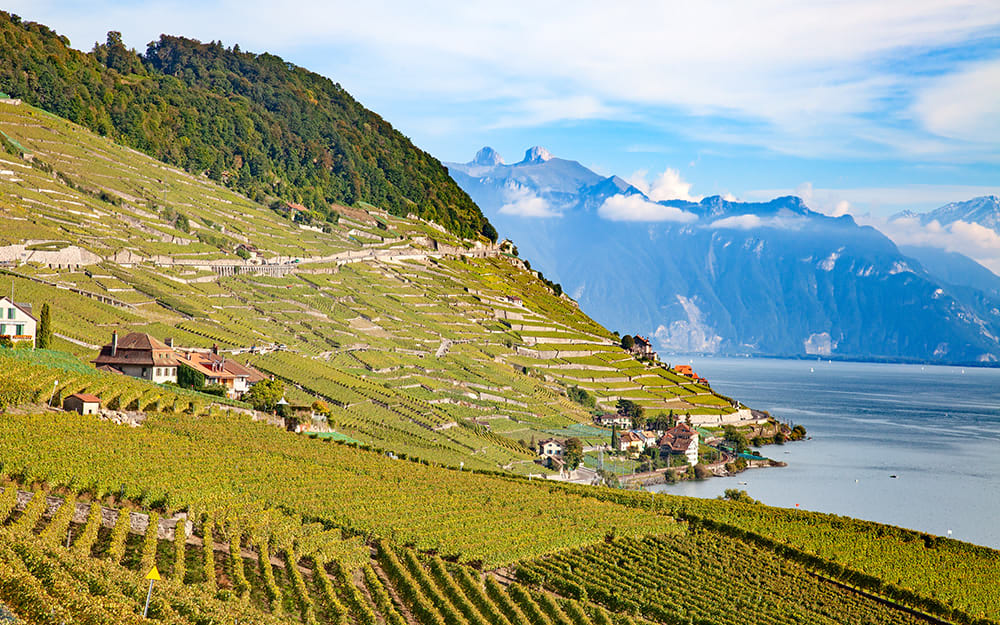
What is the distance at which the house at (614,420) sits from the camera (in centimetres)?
11265

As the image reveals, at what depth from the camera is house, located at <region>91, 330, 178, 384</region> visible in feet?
211

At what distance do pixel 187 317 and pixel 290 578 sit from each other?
2335 inches

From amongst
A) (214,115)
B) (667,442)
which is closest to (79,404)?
(667,442)

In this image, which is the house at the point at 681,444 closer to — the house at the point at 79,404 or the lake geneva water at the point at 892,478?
the lake geneva water at the point at 892,478

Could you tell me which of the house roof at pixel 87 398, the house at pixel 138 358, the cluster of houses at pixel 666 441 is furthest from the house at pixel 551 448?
the house roof at pixel 87 398

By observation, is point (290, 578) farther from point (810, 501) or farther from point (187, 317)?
point (810, 501)

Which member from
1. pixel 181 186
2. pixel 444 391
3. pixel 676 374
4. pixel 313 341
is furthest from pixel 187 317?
pixel 676 374

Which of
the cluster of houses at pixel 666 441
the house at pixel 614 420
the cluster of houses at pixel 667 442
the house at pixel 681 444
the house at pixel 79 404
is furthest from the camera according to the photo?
the house at pixel 614 420

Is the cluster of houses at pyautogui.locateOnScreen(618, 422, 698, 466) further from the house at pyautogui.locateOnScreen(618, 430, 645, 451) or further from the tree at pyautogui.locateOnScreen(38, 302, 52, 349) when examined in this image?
the tree at pyautogui.locateOnScreen(38, 302, 52, 349)

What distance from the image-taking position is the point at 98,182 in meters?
114

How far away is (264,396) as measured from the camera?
68.0 metres

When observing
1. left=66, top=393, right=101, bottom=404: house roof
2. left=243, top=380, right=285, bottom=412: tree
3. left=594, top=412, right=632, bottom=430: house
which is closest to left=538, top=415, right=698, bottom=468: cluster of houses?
left=594, top=412, right=632, bottom=430: house

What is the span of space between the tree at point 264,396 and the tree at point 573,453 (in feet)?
108

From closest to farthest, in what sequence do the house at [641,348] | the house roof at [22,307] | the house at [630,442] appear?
1. the house roof at [22,307]
2. the house at [630,442]
3. the house at [641,348]
